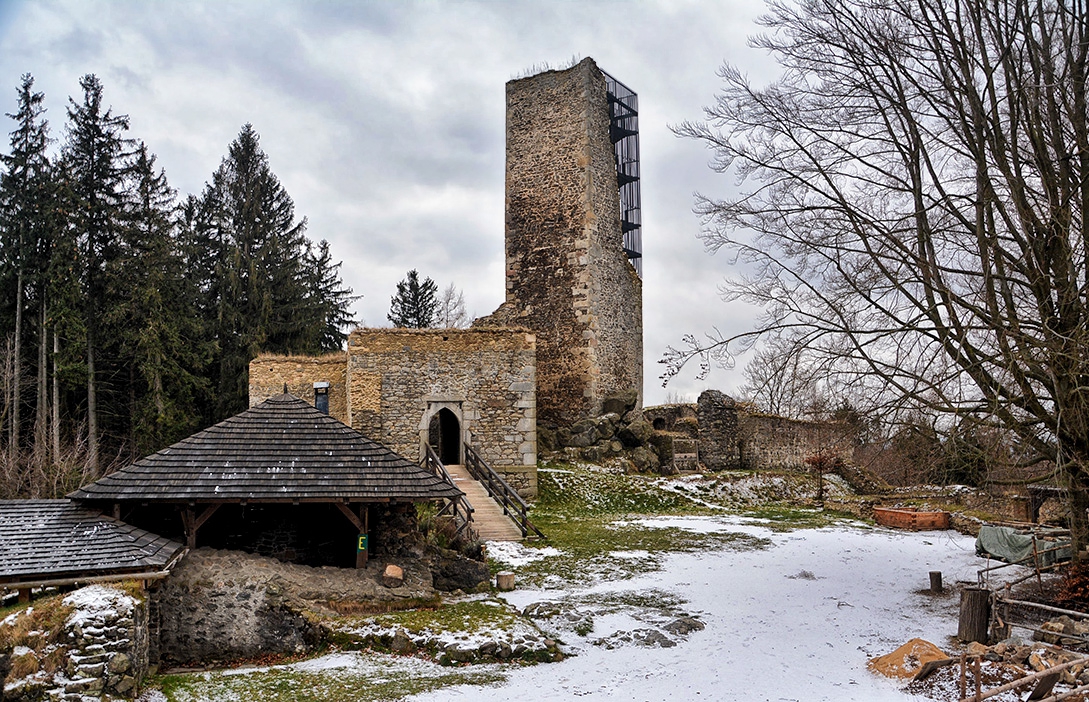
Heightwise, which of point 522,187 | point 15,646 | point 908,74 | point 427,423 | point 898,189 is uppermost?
point 522,187

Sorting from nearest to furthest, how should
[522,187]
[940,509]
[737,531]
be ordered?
[737,531]
[940,509]
[522,187]

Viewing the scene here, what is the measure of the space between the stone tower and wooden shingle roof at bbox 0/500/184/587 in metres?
15.2

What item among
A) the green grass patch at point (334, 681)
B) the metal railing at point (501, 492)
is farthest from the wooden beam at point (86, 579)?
the metal railing at point (501, 492)

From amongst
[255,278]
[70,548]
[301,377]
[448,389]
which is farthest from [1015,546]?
[255,278]

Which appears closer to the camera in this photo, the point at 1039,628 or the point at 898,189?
the point at 1039,628

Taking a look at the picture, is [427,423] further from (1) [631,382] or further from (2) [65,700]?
(2) [65,700]

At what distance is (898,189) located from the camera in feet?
36.1

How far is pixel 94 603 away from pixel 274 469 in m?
3.28

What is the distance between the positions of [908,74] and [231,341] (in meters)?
28.0

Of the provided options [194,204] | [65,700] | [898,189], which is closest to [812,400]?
[898,189]

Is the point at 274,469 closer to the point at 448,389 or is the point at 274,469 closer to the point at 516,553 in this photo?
the point at 516,553

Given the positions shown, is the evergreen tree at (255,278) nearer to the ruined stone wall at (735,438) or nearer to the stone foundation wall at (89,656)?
the ruined stone wall at (735,438)

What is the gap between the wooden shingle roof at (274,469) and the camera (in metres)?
10.6

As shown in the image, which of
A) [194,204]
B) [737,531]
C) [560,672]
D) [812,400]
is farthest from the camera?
[194,204]
